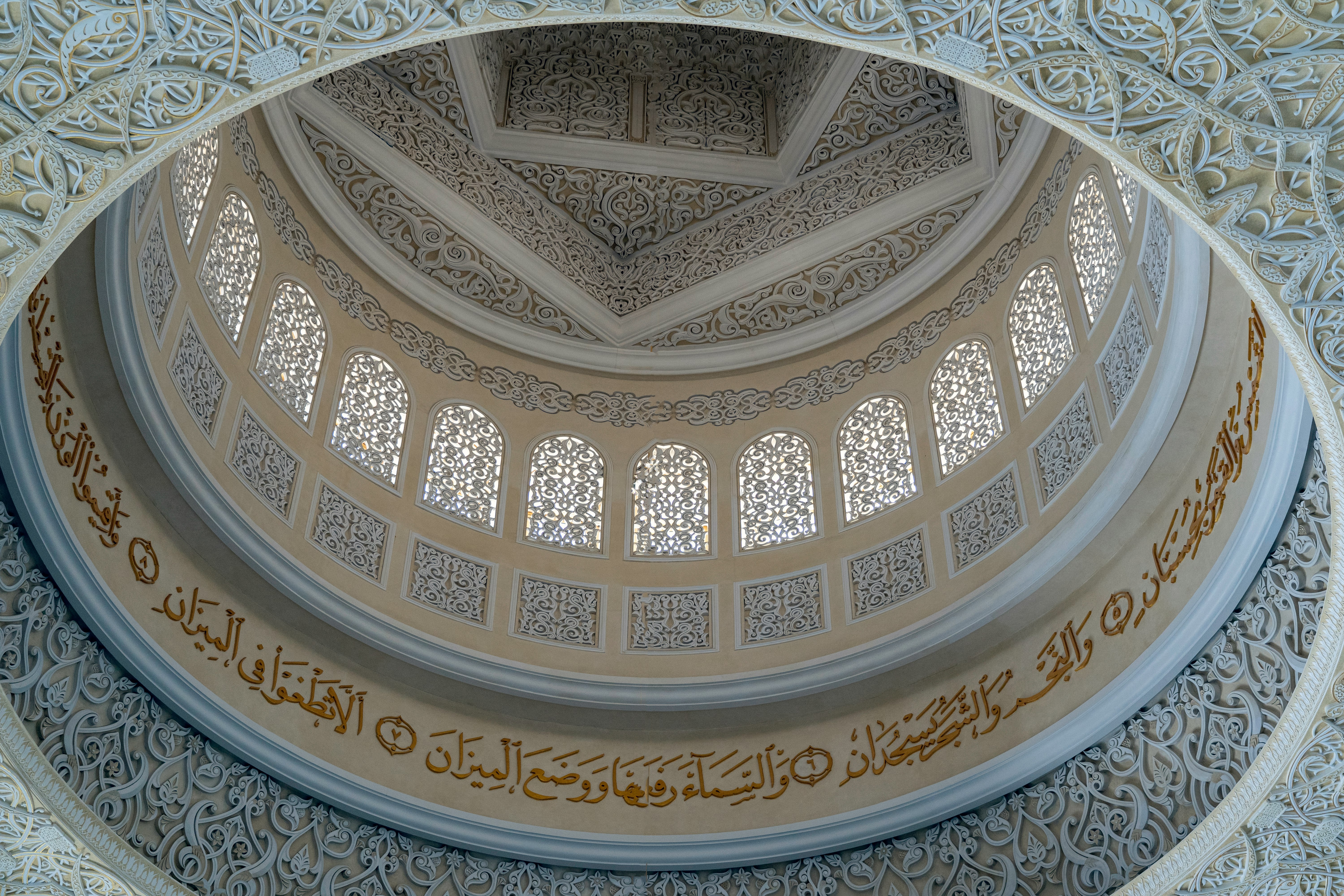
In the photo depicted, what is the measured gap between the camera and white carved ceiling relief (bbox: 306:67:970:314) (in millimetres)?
8180

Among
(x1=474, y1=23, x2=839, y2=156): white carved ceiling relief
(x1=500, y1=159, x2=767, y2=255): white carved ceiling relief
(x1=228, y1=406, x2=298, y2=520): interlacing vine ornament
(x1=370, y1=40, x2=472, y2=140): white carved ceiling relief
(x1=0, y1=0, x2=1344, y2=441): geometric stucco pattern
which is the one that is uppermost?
(x1=474, y1=23, x2=839, y2=156): white carved ceiling relief

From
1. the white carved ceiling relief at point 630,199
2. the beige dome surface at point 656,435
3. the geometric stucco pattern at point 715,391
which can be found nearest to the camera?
the beige dome surface at point 656,435

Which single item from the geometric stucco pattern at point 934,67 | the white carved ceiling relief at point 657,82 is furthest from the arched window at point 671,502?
the geometric stucco pattern at point 934,67

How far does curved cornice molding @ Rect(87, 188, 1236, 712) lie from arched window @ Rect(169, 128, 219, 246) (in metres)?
0.84

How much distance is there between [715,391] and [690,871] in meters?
3.10

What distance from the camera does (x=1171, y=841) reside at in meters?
5.36

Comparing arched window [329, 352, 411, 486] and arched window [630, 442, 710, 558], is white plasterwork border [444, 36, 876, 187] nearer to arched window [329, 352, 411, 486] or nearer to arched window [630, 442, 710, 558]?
arched window [329, 352, 411, 486]

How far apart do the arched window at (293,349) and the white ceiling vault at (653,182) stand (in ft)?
2.01

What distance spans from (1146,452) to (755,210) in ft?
12.2

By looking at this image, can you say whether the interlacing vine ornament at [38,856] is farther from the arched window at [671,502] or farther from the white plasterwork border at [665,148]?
the white plasterwork border at [665,148]

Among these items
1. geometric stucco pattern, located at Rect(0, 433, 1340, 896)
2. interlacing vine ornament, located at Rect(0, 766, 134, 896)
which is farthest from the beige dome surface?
interlacing vine ornament, located at Rect(0, 766, 134, 896)

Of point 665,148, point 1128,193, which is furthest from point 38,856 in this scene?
point 665,148

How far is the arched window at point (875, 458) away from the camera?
24.9 feet

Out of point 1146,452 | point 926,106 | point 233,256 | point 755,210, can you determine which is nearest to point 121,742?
point 233,256
